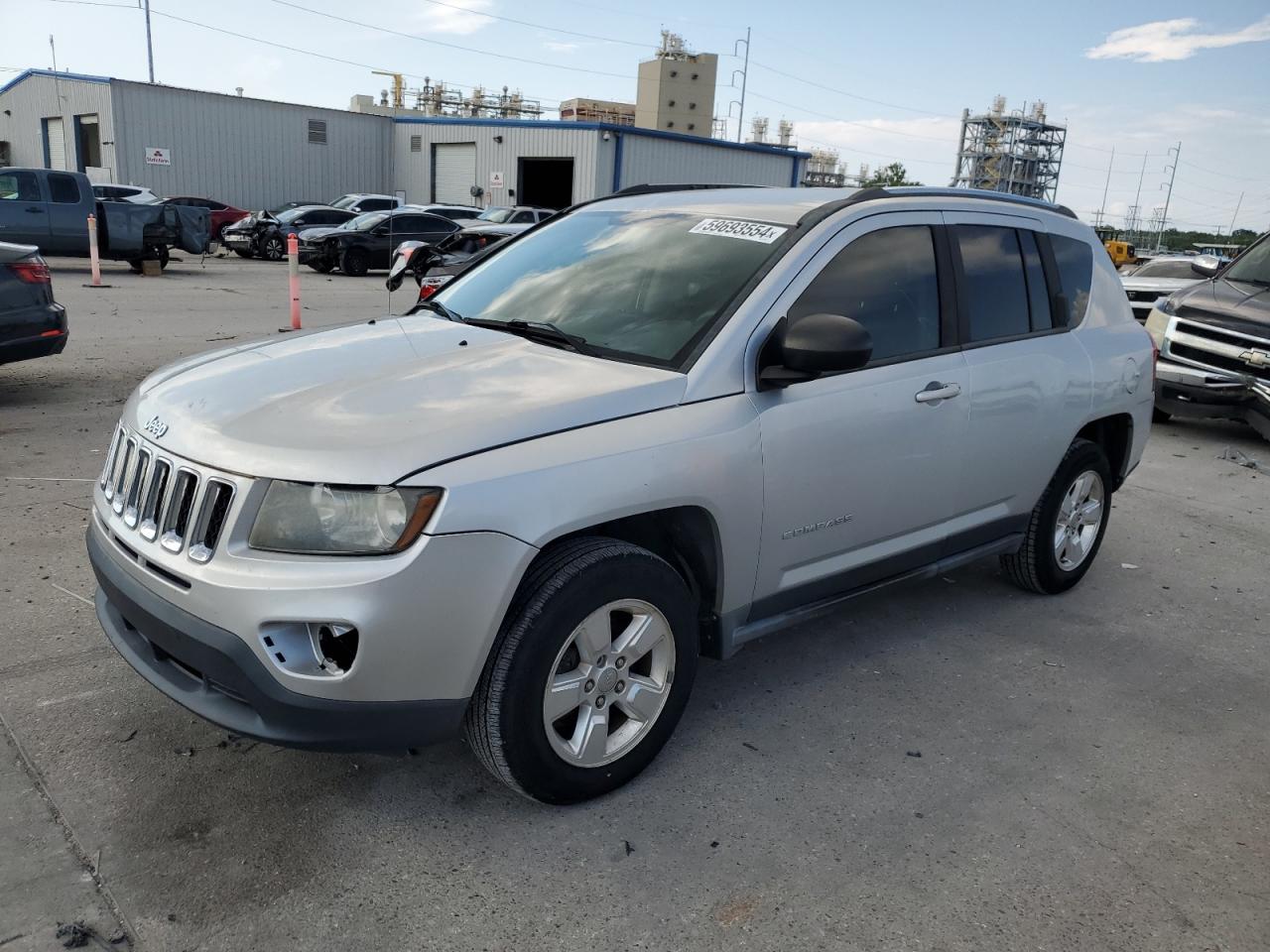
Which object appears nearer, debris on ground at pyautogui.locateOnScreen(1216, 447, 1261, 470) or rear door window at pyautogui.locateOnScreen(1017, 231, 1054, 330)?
rear door window at pyautogui.locateOnScreen(1017, 231, 1054, 330)

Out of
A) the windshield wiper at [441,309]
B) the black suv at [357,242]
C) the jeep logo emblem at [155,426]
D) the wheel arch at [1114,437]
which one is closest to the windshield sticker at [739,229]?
the windshield wiper at [441,309]

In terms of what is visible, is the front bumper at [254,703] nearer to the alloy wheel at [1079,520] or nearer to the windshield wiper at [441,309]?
the windshield wiper at [441,309]

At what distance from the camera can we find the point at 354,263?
75.9 ft

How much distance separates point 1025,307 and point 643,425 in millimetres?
2337

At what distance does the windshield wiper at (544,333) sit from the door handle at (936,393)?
1261mm

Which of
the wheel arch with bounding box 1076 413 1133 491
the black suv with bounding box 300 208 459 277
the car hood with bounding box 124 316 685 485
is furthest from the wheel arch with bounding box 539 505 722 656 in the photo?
the black suv with bounding box 300 208 459 277

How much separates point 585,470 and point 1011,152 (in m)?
135

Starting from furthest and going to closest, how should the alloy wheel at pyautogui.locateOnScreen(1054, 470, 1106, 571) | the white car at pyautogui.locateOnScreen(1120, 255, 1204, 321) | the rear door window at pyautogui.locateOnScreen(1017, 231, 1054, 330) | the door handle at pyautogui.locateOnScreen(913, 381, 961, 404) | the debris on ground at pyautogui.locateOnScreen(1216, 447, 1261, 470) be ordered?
the white car at pyautogui.locateOnScreen(1120, 255, 1204, 321), the debris on ground at pyautogui.locateOnScreen(1216, 447, 1261, 470), the alloy wheel at pyautogui.locateOnScreen(1054, 470, 1106, 571), the rear door window at pyautogui.locateOnScreen(1017, 231, 1054, 330), the door handle at pyautogui.locateOnScreen(913, 381, 961, 404)

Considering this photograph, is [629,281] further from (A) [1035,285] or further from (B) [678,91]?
(B) [678,91]

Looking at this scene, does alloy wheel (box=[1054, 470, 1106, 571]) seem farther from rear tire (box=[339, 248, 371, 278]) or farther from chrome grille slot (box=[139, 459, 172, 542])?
rear tire (box=[339, 248, 371, 278])

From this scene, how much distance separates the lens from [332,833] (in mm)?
2803

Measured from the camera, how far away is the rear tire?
23.0m

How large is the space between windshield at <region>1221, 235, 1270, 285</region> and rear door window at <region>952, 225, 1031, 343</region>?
6.55 meters

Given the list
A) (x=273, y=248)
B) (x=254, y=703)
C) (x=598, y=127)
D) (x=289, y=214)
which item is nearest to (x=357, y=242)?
(x=273, y=248)
